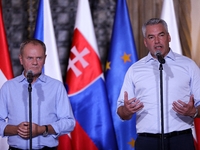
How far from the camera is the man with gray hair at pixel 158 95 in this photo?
2141mm

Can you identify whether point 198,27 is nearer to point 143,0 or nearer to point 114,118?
point 143,0

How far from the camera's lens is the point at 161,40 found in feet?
7.59

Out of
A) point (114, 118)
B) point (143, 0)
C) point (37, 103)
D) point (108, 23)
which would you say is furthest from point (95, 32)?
point (37, 103)

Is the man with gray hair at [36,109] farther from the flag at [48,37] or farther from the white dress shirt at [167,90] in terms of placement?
the flag at [48,37]

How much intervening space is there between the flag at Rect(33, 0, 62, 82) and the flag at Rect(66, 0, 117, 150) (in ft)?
0.58

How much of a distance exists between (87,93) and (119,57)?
0.59 meters

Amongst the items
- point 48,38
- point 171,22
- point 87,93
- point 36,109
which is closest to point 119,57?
point 87,93

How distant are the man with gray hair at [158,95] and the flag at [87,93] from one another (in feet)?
3.04

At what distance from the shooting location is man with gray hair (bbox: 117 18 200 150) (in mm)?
2141

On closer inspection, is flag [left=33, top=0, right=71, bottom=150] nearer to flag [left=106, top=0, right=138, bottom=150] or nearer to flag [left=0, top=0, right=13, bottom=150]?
flag [left=0, top=0, right=13, bottom=150]

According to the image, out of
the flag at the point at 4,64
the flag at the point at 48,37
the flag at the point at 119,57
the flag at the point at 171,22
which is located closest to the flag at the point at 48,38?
the flag at the point at 48,37

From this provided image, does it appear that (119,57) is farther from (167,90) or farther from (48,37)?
(167,90)

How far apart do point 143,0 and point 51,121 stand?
2.23 meters

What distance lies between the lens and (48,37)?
3385 mm
